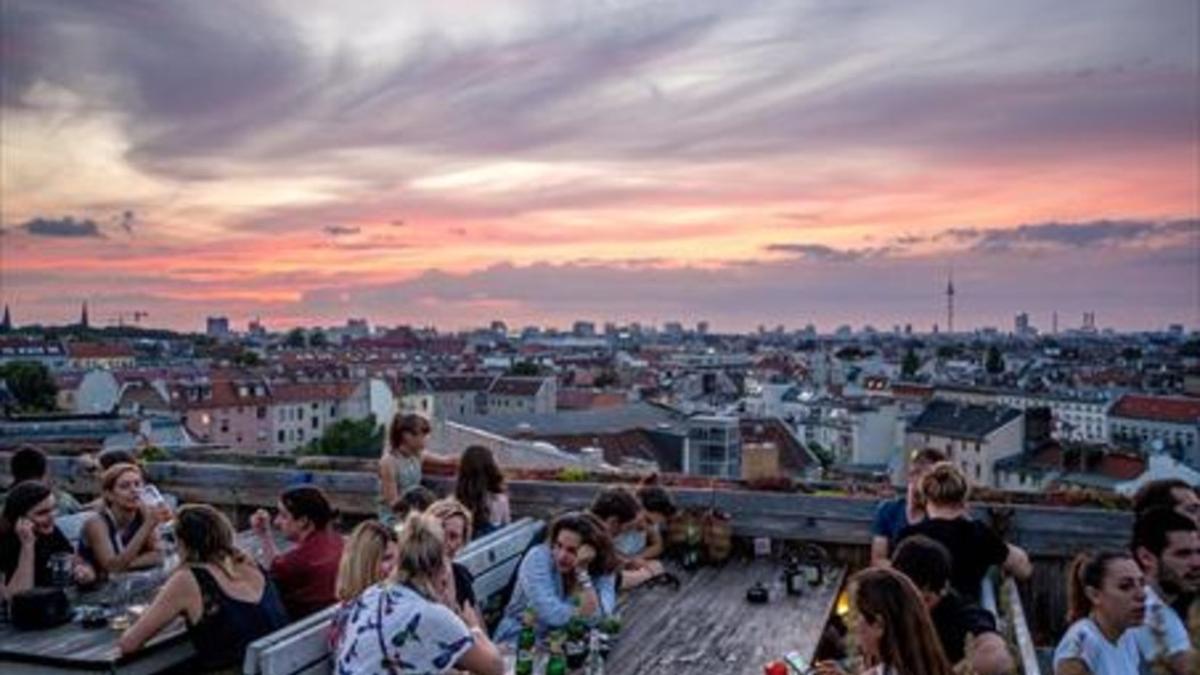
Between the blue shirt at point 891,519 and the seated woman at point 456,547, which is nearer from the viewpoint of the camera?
the seated woman at point 456,547

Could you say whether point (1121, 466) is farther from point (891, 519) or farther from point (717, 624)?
point (717, 624)

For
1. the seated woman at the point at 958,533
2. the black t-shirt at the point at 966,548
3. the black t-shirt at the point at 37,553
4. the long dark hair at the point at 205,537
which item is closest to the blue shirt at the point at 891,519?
the seated woman at the point at 958,533

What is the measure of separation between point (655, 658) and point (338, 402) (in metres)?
78.7

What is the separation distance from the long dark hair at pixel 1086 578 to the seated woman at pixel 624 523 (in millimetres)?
2609

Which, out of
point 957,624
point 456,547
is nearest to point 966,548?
point 957,624

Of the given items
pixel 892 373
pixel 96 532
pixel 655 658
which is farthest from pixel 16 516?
pixel 892 373

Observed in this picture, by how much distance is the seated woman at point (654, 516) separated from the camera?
23.5ft

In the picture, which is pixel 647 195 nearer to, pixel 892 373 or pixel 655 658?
pixel 655 658

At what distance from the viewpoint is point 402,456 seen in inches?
315

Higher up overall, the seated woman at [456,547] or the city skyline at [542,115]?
the city skyline at [542,115]

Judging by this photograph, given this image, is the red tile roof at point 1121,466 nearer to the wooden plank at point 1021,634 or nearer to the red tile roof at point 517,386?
the wooden plank at point 1021,634

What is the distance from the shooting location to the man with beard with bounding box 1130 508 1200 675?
4418 mm

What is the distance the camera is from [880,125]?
2747 centimetres

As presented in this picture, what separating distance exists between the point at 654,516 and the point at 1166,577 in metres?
3.37
